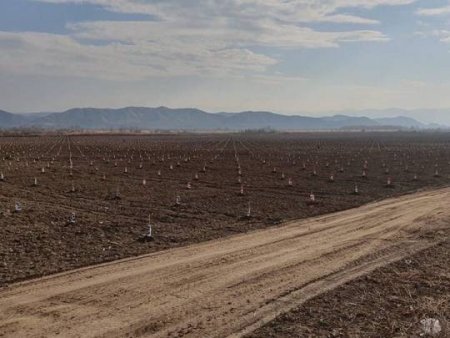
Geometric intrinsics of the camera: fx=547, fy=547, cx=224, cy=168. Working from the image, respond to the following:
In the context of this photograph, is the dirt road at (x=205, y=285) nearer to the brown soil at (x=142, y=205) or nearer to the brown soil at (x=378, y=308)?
the brown soil at (x=378, y=308)

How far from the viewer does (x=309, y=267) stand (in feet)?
36.3

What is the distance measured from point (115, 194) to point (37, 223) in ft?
24.9

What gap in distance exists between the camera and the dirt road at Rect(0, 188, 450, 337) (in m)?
7.96

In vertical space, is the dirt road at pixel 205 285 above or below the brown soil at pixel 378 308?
above

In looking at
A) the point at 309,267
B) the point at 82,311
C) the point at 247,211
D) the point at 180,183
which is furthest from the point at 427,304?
the point at 180,183

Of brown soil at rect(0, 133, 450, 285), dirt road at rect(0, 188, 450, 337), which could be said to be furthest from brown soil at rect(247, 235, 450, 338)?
brown soil at rect(0, 133, 450, 285)

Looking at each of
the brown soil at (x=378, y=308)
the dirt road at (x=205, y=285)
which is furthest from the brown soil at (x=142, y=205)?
the brown soil at (x=378, y=308)

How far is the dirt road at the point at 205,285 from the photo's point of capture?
26.1ft

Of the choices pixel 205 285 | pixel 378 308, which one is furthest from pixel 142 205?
pixel 378 308

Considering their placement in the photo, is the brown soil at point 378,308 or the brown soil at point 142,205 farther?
the brown soil at point 142,205

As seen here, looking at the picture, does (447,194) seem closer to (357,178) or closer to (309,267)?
(357,178)

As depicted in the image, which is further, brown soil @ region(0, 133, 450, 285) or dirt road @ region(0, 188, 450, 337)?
brown soil @ region(0, 133, 450, 285)

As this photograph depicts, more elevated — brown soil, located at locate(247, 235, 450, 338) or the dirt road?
the dirt road

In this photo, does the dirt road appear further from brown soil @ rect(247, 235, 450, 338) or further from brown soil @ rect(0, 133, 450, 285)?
brown soil @ rect(0, 133, 450, 285)
